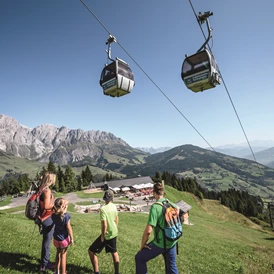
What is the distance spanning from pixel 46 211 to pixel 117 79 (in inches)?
257

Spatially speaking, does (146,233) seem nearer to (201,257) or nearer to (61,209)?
(61,209)

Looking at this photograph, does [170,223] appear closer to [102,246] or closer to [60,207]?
[102,246]

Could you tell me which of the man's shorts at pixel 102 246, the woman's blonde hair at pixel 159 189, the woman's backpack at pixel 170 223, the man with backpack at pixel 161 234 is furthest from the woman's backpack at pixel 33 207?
the woman's backpack at pixel 170 223

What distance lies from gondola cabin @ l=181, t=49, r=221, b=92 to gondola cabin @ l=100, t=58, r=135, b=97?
2.95m

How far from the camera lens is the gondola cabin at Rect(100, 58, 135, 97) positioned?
9.55 metres

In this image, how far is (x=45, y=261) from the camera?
5609 millimetres

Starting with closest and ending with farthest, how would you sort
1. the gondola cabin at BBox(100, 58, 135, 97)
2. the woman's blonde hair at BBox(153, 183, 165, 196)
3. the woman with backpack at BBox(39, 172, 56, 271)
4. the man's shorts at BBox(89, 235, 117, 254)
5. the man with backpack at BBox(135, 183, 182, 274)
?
1. the man with backpack at BBox(135, 183, 182, 274)
2. the woman's blonde hair at BBox(153, 183, 165, 196)
3. the woman with backpack at BBox(39, 172, 56, 271)
4. the man's shorts at BBox(89, 235, 117, 254)
5. the gondola cabin at BBox(100, 58, 135, 97)

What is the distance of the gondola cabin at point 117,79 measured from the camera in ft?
31.3

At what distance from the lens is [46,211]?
213 inches

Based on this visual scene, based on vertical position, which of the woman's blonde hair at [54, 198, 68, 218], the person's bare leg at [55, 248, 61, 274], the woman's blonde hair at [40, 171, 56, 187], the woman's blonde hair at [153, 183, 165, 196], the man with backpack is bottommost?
the person's bare leg at [55, 248, 61, 274]

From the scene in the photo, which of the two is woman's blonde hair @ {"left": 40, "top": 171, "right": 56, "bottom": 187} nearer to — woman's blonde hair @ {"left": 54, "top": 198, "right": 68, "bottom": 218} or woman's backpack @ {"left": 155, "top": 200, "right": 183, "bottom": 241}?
woman's blonde hair @ {"left": 54, "top": 198, "right": 68, "bottom": 218}

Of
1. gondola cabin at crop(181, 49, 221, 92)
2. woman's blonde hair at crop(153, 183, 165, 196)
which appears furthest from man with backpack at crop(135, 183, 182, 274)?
gondola cabin at crop(181, 49, 221, 92)

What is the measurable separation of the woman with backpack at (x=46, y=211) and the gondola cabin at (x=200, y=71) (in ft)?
26.5

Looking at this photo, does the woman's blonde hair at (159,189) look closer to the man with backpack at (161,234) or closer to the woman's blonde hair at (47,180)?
the man with backpack at (161,234)
